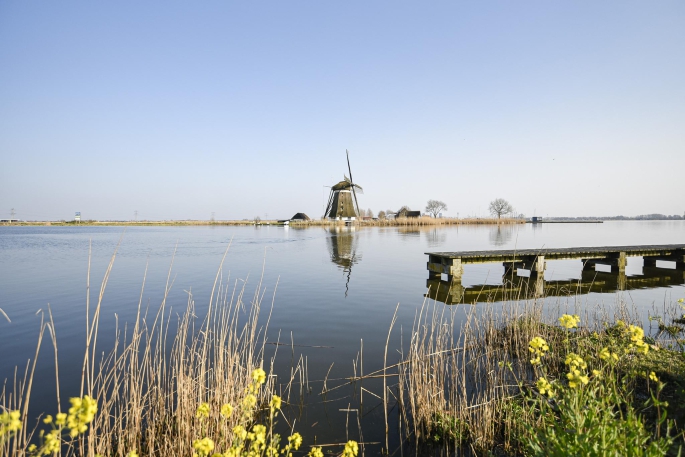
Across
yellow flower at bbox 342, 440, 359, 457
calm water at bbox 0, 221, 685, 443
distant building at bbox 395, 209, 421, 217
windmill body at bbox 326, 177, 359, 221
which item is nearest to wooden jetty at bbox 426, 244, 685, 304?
calm water at bbox 0, 221, 685, 443

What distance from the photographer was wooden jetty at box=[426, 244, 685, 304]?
503 inches

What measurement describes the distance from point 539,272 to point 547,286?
1281 millimetres

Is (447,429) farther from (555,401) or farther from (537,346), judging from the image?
(537,346)

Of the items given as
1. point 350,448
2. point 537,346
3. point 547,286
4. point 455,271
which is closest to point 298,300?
point 455,271

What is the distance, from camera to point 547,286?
13.7m

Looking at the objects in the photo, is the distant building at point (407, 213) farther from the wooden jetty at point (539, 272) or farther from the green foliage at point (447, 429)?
the green foliage at point (447, 429)

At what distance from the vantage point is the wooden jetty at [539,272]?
1278 centimetres

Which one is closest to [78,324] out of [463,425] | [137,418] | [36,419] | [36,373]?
[36,373]

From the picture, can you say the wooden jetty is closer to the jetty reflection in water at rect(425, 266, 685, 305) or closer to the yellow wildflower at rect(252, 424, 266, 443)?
the jetty reflection in water at rect(425, 266, 685, 305)

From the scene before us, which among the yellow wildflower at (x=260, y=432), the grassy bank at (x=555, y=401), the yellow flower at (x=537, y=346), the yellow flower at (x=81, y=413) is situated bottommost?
the grassy bank at (x=555, y=401)

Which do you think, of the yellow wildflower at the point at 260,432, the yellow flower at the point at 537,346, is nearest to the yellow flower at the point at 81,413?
the yellow wildflower at the point at 260,432

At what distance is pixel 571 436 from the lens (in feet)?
8.70

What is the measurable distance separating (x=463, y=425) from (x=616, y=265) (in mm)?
16208

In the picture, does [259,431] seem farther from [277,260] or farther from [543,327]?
[277,260]
